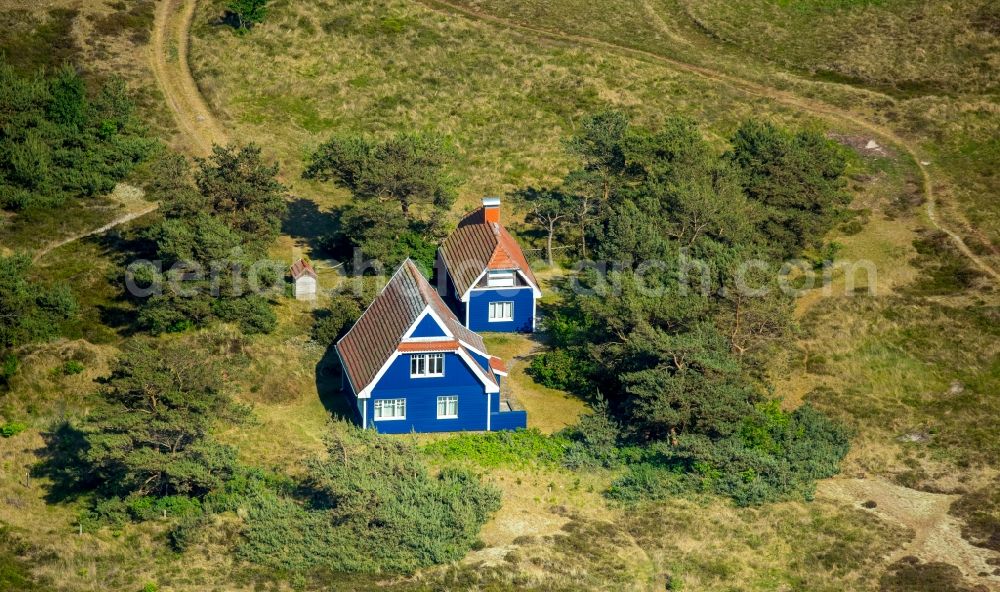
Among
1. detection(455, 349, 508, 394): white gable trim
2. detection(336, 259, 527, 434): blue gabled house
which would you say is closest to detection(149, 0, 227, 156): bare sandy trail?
detection(336, 259, 527, 434): blue gabled house

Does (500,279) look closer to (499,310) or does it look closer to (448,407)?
(499,310)

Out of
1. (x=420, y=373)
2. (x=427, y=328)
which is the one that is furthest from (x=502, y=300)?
(x=427, y=328)

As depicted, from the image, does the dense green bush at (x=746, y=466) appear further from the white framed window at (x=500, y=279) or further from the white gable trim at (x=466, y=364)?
the white framed window at (x=500, y=279)

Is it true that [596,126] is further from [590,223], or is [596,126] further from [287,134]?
[287,134]

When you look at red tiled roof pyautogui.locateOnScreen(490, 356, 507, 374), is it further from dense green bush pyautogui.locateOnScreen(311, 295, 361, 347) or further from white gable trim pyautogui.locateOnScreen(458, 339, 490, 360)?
dense green bush pyautogui.locateOnScreen(311, 295, 361, 347)

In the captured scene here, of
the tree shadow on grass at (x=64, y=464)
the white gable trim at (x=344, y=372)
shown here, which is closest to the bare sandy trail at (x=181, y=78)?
the white gable trim at (x=344, y=372)
